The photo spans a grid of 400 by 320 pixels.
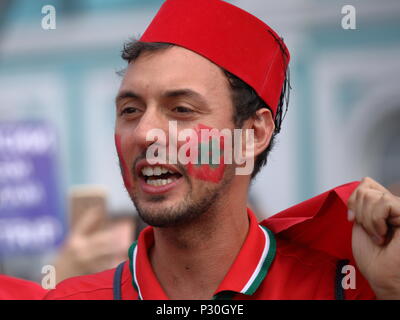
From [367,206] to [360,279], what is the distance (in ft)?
1.04

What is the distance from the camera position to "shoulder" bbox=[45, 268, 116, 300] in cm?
238

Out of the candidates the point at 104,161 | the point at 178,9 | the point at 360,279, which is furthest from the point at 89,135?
the point at 360,279

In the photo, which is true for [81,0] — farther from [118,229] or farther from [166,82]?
[166,82]

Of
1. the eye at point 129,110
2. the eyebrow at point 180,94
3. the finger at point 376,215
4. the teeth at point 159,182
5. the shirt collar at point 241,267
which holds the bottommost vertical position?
the shirt collar at point 241,267

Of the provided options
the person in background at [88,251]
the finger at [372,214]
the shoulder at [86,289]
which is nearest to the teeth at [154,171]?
the shoulder at [86,289]

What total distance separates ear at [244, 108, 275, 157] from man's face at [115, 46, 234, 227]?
0.13m

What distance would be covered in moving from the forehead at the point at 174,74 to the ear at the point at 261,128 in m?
0.15

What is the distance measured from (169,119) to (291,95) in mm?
3150

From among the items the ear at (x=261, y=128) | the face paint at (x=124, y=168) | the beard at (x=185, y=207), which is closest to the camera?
the beard at (x=185, y=207)

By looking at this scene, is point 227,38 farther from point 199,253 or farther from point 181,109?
point 199,253

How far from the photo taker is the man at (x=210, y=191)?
223cm

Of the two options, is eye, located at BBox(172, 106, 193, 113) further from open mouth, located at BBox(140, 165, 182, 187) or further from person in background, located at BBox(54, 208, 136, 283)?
person in background, located at BBox(54, 208, 136, 283)

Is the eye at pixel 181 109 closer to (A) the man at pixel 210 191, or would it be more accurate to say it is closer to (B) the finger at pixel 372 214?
(A) the man at pixel 210 191

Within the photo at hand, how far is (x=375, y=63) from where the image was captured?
5.48m
